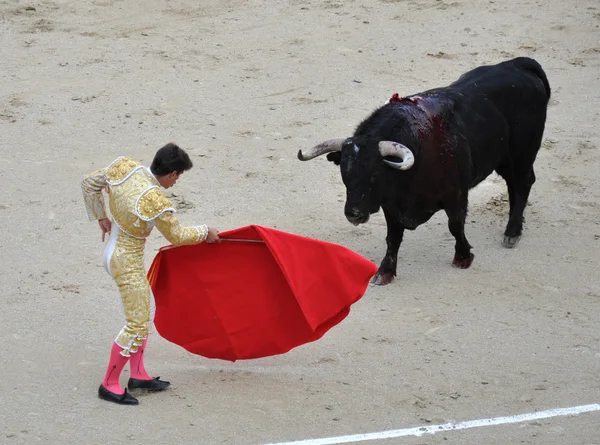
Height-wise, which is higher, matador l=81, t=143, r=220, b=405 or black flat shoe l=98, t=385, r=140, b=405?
matador l=81, t=143, r=220, b=405

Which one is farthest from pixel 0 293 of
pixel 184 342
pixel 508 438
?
pixel 508 438

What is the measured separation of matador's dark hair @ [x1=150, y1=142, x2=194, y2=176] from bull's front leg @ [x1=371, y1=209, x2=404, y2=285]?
2.46 meters

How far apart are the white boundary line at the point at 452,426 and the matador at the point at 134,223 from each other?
0.96 m

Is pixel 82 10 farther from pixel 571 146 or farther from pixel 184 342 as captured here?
pixel 184 342

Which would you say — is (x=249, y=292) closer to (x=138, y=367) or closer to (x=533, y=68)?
(x=138, y=367)

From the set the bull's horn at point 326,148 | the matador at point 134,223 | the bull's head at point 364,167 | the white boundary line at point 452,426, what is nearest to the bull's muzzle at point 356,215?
the bull's head at point 364,167

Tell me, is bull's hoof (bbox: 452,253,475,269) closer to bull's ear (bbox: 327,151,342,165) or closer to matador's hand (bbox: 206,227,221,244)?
bull's ear (bbox: 327,151,342,165)

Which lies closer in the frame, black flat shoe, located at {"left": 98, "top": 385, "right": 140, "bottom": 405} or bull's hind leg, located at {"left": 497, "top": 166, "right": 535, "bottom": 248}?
black flat shoe, located at {"left": 98, "top": 385, "right": 140, "bottom": 405}

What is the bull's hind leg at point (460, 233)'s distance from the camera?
7.95 meters

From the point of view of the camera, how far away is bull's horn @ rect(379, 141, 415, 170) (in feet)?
24.0

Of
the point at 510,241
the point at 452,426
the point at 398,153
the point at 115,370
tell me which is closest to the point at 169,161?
the point at 115,370

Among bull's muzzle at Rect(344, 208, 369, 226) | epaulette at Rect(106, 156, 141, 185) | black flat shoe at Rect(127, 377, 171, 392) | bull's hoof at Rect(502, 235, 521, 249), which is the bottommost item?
bull's hoof at Rect(502, 235, 521, 249)

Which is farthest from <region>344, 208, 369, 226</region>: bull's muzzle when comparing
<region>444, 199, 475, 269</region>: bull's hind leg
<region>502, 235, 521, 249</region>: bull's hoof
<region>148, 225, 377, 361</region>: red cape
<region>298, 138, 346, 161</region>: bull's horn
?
<region>502, 235, 521, 249</region>: bull's hoof

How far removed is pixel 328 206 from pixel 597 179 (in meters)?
2.41
